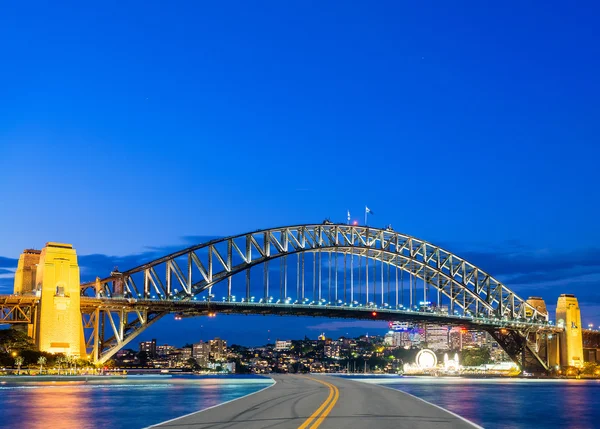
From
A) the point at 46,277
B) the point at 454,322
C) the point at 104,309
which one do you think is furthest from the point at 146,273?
the point at 454,322

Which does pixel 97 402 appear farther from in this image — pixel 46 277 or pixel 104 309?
pixel 104 309

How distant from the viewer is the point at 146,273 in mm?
105688

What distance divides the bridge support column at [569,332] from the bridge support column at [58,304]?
3992 inches

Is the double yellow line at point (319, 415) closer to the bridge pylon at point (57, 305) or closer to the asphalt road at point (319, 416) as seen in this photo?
the asphalt road at point (319, 416)

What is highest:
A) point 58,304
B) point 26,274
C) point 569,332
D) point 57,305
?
point 26,274

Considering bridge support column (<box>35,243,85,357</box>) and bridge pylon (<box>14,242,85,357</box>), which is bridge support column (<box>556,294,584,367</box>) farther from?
bridge support column (<box>35,243,85,357</box>)

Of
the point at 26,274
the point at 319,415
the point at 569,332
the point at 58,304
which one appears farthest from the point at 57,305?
the point at 569,332

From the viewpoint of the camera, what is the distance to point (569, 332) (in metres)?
150

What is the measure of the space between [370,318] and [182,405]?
98848 millimetres

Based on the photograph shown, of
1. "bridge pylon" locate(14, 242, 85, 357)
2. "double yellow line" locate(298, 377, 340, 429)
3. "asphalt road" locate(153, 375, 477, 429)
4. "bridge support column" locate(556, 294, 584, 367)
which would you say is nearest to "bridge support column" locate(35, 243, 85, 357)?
"bridge pylon" locate(14, 242, 85, 357)

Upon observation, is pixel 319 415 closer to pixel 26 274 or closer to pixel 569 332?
pixel 26 274

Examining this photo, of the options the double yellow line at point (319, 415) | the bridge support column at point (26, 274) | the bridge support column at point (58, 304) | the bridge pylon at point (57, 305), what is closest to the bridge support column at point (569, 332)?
the bridge pylon at point (57, 305)

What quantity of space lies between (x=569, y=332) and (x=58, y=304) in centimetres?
10615

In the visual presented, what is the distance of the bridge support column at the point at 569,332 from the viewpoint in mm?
149500
